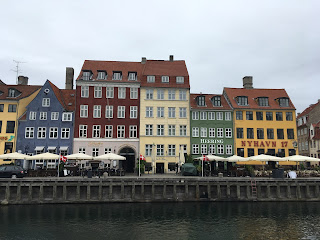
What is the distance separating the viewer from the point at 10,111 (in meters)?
45.1

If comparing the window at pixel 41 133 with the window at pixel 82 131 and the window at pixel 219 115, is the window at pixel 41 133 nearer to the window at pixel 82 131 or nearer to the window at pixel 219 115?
the window at pixel 82 131

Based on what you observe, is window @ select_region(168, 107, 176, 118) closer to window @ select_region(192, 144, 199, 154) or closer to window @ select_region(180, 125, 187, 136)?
window @ select_region(180, 125, 187, 136)

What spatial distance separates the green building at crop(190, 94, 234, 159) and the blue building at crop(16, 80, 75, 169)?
21.5m

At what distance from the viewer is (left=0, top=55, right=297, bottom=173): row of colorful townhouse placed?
4481cm

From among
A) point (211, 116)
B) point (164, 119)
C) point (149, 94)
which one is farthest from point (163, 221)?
point (211, 116)

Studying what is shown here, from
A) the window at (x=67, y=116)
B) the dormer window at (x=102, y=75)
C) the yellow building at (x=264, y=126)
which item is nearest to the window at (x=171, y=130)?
the yellow building at (x=264, y=126)

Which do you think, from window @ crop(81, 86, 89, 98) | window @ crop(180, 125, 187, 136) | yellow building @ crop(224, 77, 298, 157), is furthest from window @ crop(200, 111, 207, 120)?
window @ crop(81, 86, 89, 98)

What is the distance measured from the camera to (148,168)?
43.5 metres

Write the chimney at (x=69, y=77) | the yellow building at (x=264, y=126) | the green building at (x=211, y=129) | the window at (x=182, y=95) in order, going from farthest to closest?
the chimney at (x=69, y=77) < the window at (x=182, y=95) < the yellow building at (x=264, y=126) < the green building at (x=211, y=129)

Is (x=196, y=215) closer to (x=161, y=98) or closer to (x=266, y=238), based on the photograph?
(x=266, y=238)

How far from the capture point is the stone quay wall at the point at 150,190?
2920 centimetres

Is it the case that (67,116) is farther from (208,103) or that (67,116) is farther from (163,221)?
(163,221)

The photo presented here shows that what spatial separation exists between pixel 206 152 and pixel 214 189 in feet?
51.7

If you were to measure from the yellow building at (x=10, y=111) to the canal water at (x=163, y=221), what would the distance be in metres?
19.7
